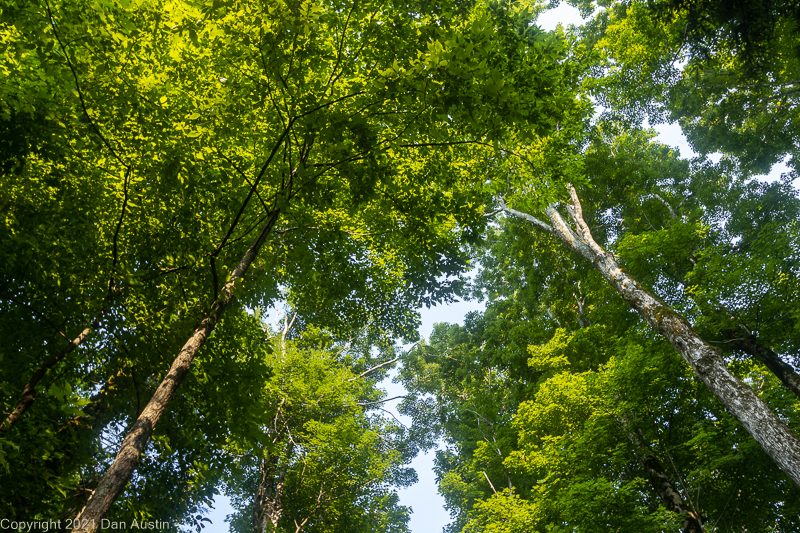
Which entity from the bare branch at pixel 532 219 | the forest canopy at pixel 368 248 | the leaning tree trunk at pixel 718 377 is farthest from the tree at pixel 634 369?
the bare branch at pixel 532 219

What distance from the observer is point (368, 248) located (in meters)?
8.08

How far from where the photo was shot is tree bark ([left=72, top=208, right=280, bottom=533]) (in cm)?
242

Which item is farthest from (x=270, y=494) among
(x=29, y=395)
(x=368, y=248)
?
(x=29, y=395)

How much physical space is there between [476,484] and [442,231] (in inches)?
550

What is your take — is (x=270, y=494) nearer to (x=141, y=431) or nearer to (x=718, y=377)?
(x=141, y=431)

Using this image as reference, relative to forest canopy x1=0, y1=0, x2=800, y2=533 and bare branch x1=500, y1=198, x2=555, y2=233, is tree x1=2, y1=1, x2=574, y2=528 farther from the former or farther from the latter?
bare branch x1=500, y1=198, x2=555, y2=233

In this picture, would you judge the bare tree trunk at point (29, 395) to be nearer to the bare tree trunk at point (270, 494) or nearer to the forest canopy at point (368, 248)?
the forest canopy at point (368, 248)

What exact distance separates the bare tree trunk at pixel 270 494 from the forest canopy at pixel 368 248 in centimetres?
16

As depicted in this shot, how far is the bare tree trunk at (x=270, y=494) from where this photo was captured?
38.4 feet

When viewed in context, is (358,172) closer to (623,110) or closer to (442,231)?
(442,231)

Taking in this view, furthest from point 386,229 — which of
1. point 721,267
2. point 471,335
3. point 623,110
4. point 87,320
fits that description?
point 471,335

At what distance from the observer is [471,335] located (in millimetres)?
19734

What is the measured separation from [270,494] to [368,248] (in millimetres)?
10462

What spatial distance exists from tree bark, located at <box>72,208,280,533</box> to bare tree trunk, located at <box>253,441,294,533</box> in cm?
1025
